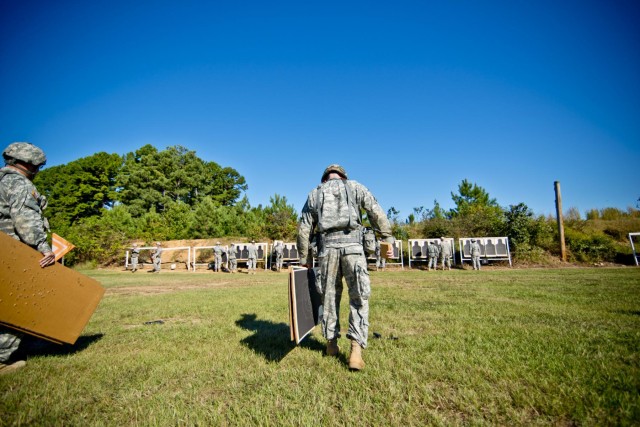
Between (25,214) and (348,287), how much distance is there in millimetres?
3824

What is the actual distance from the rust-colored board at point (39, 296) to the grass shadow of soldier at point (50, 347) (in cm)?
52

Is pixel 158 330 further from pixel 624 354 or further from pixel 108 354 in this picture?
pixel 624 354

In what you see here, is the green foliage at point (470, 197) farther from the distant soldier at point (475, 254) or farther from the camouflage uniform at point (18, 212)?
the camouflage uniform at point (18, 212)

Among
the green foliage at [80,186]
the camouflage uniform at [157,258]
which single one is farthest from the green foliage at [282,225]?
the green foliage at [80,186]

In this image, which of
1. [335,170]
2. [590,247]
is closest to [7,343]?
[335,170]

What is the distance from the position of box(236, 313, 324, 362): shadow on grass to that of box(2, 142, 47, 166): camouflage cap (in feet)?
11.6

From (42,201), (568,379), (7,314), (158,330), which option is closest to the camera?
(568,379)

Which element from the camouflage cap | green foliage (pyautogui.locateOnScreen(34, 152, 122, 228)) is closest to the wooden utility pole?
the camouflage cap

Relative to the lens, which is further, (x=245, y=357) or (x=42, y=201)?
(x=42, y=201)

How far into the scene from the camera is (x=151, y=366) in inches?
125

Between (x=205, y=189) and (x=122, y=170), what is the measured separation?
41.2ft

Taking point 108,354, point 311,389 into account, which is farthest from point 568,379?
point 108,354

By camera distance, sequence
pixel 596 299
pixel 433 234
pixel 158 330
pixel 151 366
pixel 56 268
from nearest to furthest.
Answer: pixel 151 366 < pixel 56 268 < pixel 158 330 < pixel 596 299 < pixel 433 234

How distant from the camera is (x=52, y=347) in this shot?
13.2ft
